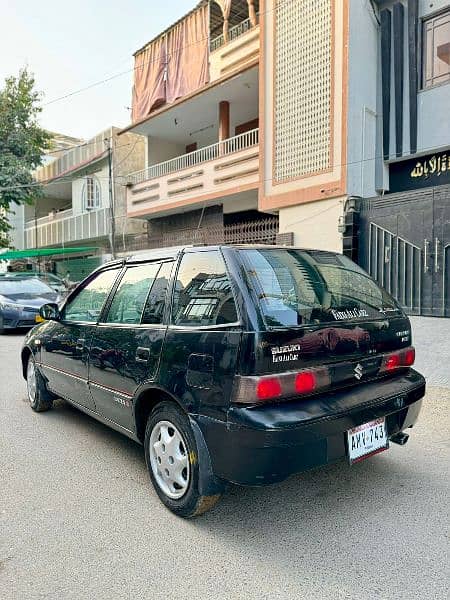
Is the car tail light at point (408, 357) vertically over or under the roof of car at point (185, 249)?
under

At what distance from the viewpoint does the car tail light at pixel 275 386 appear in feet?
8.07

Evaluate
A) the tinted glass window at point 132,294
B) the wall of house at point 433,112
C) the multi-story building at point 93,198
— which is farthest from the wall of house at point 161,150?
the tinted glass window at point 132,294

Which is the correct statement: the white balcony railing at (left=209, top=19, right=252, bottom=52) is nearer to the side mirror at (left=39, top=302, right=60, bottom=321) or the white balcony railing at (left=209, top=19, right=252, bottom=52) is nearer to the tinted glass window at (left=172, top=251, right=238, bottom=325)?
the side mirror at (left=39, top=302, right=60, bottom=321)

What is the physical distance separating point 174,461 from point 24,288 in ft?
33.9

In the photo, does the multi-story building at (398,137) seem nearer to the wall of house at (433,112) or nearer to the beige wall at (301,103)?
the wall of house at (433,112)

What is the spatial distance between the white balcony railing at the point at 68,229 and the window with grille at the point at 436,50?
14.5 m

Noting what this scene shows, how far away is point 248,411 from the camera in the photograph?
97.3 inches

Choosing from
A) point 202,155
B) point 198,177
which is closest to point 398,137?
point 198,177

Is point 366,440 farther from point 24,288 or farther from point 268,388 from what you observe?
point 24,288

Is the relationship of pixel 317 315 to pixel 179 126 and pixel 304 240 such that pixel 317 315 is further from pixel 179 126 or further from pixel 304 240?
pixel 179 126

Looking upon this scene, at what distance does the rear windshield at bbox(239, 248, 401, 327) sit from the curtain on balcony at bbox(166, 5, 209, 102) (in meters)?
13.8

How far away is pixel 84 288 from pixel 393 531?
3.18 metres

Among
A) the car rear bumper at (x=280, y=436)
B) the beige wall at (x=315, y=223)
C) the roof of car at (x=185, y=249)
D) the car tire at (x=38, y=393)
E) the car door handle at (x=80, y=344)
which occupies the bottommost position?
the car tire at (x=38, y=393)

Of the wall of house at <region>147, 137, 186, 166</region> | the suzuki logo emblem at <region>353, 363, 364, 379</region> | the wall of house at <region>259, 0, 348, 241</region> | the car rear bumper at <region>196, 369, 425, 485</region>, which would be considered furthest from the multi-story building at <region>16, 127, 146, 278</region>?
the car rear bumper at <region>196, 369, 425, 485</region>
